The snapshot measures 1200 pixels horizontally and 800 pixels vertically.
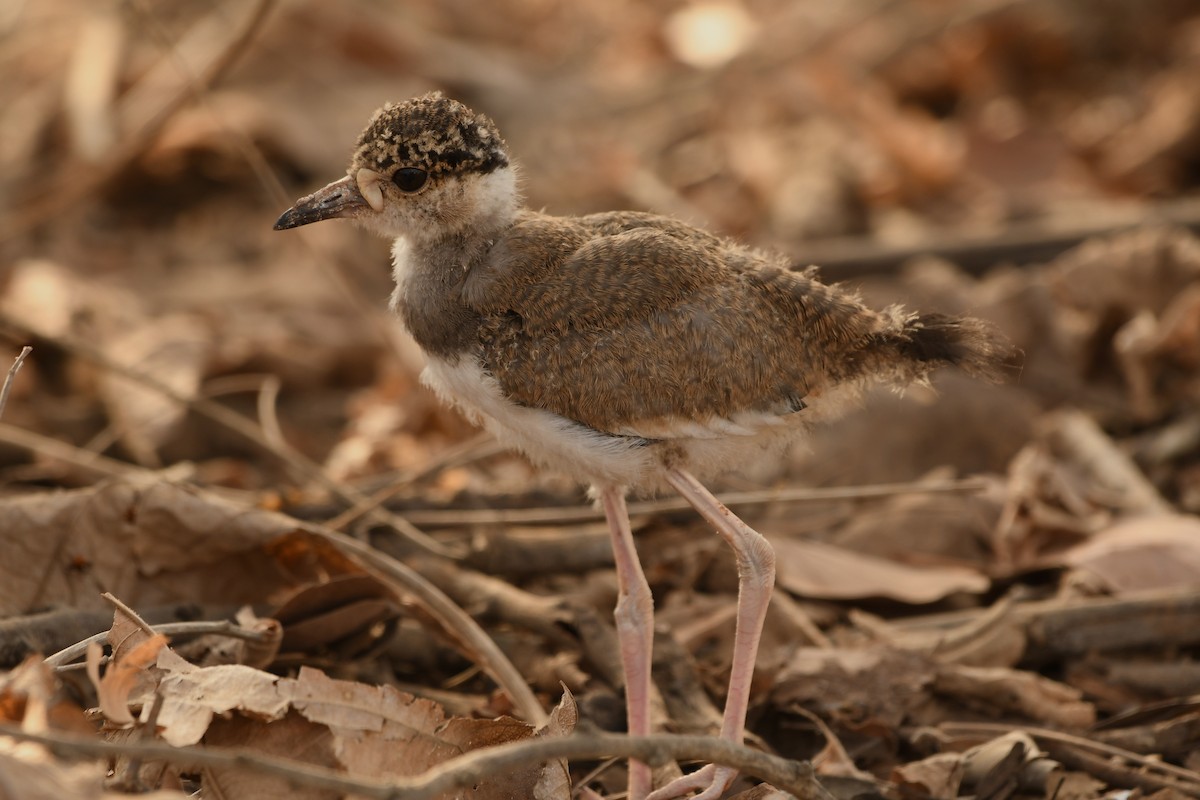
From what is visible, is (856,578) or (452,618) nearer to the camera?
(452,618)

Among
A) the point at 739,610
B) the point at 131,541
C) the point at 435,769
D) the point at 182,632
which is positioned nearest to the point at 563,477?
the point at 739,610

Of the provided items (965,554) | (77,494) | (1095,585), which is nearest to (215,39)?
(77,494)

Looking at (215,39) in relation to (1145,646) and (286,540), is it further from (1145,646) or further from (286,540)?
(1145,646)

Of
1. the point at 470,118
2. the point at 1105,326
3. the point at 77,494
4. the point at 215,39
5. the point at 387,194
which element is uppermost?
the point at 215,39

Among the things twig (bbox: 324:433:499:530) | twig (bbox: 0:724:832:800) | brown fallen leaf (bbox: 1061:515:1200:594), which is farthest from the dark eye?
brown fallen leaf (bbox: 1061:515:1200:594)

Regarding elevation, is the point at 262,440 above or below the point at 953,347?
below

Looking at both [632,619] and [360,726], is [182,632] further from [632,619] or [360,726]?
[632,619]

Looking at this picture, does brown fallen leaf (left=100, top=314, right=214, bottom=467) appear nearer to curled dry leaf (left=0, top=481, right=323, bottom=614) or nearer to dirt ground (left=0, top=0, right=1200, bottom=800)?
dirt ground (left=0, top=0, right=1200, bottom=800)

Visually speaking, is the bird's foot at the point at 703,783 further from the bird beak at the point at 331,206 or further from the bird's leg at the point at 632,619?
the bird beak at the point at 331,206
